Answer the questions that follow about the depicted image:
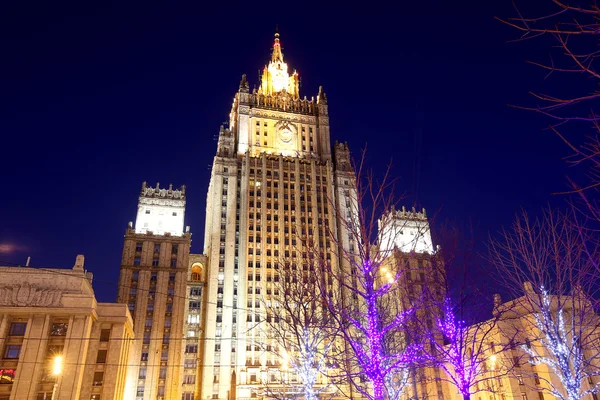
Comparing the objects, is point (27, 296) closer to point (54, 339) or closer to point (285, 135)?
point (54, 339)

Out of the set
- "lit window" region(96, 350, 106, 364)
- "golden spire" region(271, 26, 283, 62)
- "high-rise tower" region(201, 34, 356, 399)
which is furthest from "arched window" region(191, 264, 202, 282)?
"golden spire" region(271, 26, 283, 62)

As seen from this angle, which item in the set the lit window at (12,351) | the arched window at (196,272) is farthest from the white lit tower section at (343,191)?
the lit window at (12,351)

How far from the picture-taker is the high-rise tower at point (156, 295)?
232ft

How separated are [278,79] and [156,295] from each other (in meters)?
64.2

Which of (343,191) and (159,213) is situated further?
(343,191)

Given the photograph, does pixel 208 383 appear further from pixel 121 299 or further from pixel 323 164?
pixel 323 164

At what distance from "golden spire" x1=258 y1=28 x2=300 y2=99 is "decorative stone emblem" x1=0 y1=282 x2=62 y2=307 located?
74772 mm

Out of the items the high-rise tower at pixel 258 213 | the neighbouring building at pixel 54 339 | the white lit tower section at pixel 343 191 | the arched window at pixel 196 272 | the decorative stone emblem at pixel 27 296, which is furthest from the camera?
the arched window at pixel 196 272

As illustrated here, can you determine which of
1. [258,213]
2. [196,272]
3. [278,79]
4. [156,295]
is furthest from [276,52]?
[156,295]

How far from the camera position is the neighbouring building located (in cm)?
4288

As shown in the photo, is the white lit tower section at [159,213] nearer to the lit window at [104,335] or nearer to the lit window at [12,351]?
the lit window at [104,335]

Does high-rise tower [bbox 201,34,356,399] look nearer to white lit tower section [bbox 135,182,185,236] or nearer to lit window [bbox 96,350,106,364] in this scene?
white lit tower section [bbox 135,182,185,236]

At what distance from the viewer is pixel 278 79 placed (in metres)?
113

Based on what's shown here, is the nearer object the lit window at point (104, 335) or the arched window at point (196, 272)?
the lit window at point (104, 335)
